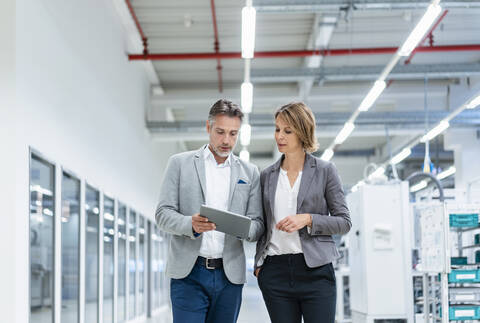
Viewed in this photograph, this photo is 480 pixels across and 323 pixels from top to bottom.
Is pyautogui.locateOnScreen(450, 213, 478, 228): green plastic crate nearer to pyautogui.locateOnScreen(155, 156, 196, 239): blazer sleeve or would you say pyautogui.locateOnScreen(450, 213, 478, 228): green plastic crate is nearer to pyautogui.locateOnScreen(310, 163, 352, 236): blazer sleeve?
pyautogui.locateOnScreen(310, 163, 352, 236): blazer sleeve

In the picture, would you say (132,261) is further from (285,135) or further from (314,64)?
(285,135)

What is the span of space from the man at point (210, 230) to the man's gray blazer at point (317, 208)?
58 mm

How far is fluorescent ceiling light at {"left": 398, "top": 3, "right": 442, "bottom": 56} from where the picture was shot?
608cm

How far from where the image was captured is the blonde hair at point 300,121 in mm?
2439

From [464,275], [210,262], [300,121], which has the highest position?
[300,121]

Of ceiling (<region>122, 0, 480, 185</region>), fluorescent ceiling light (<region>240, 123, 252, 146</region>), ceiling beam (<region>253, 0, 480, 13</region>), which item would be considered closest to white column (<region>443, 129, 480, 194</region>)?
ceiling (<region>122, 0, 480, 185</region>)

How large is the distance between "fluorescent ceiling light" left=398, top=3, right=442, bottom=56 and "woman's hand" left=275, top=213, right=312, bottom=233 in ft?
14.1

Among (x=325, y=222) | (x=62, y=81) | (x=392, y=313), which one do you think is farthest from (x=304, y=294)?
(x=392, y=313)

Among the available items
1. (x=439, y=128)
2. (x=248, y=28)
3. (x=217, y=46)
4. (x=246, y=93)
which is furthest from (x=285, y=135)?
(x=439, y=128)

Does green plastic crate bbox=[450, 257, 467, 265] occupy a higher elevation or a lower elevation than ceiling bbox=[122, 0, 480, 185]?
lower

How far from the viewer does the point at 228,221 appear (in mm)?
2219

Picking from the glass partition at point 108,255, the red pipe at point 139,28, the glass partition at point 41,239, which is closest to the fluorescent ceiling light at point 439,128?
the red pipe at point 139,28

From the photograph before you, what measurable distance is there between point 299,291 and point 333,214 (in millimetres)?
320

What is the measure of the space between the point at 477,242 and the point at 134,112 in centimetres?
623
